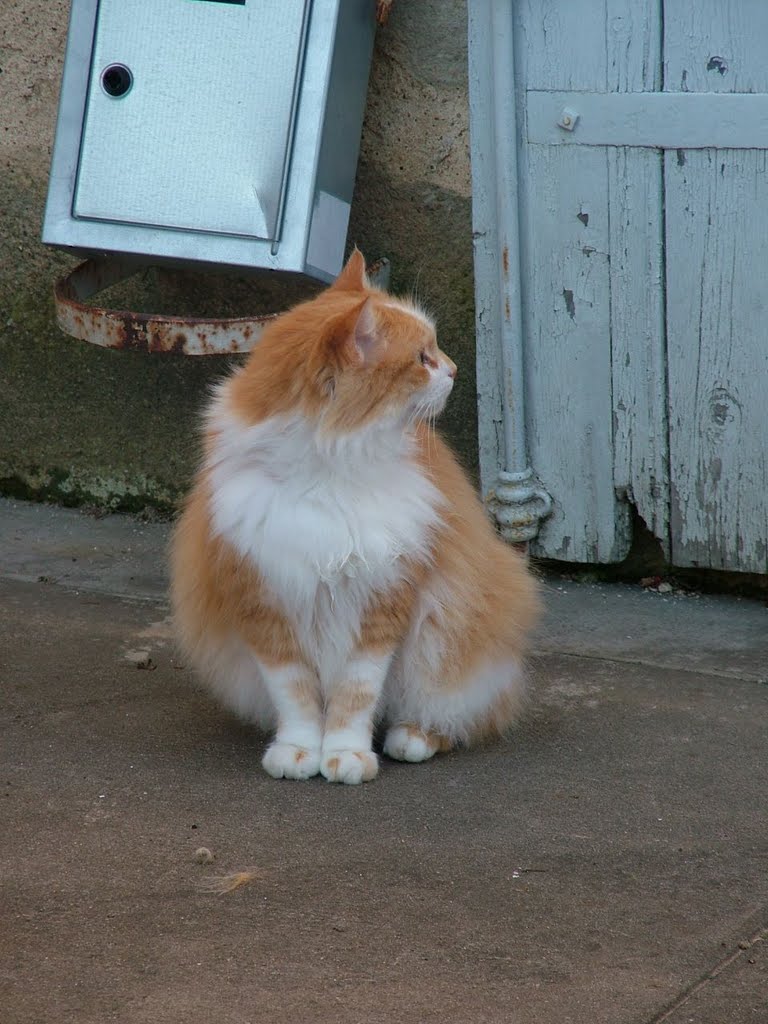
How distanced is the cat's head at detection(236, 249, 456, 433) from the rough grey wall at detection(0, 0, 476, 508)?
1.24 metres

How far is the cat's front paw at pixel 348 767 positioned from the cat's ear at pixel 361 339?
811mm

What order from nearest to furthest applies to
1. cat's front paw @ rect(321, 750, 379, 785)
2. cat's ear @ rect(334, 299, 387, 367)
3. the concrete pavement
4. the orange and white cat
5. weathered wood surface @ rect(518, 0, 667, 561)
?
the concrete pavement < cat's ear @ rect(334, 299, 387, 367) < the orange and white cat < cat's front paw @ rect(321, 750, 379, 785) < weathered wood surface @ rect(518, 0, 667, 561)

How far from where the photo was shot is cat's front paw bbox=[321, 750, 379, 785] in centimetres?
270

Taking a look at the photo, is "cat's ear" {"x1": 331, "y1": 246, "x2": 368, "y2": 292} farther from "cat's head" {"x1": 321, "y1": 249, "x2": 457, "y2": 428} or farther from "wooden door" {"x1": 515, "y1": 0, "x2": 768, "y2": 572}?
"wooden door" {"x1": 515, "y1": 0, "x2": 768, "y2": 572}

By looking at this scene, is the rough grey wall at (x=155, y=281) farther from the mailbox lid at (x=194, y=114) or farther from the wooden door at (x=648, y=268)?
the mailbox lid at (x=194, y=114)

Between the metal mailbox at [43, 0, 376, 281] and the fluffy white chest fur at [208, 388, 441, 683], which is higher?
the metal mailbox at [43, 0, 376, 281]

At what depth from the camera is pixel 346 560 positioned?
8.46 ft

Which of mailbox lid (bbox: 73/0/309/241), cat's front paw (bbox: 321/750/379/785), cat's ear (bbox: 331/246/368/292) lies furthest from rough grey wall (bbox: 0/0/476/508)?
cat's front paw (bbox: 321/750/379/785)

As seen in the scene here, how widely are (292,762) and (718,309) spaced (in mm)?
1665

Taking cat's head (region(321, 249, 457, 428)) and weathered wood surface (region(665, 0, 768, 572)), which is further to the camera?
weathered wood surface (region(665, 0, 768, 572))

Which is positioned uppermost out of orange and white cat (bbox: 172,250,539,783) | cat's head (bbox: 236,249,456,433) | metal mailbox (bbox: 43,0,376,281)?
metal mailbox (bbox: 43,0,376,281)

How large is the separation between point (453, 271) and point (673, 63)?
0.88 metres

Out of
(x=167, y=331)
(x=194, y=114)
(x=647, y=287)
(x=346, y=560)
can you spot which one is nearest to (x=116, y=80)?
(x=194, y=114)

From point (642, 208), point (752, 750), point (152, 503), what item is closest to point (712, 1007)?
point (752, 750)
